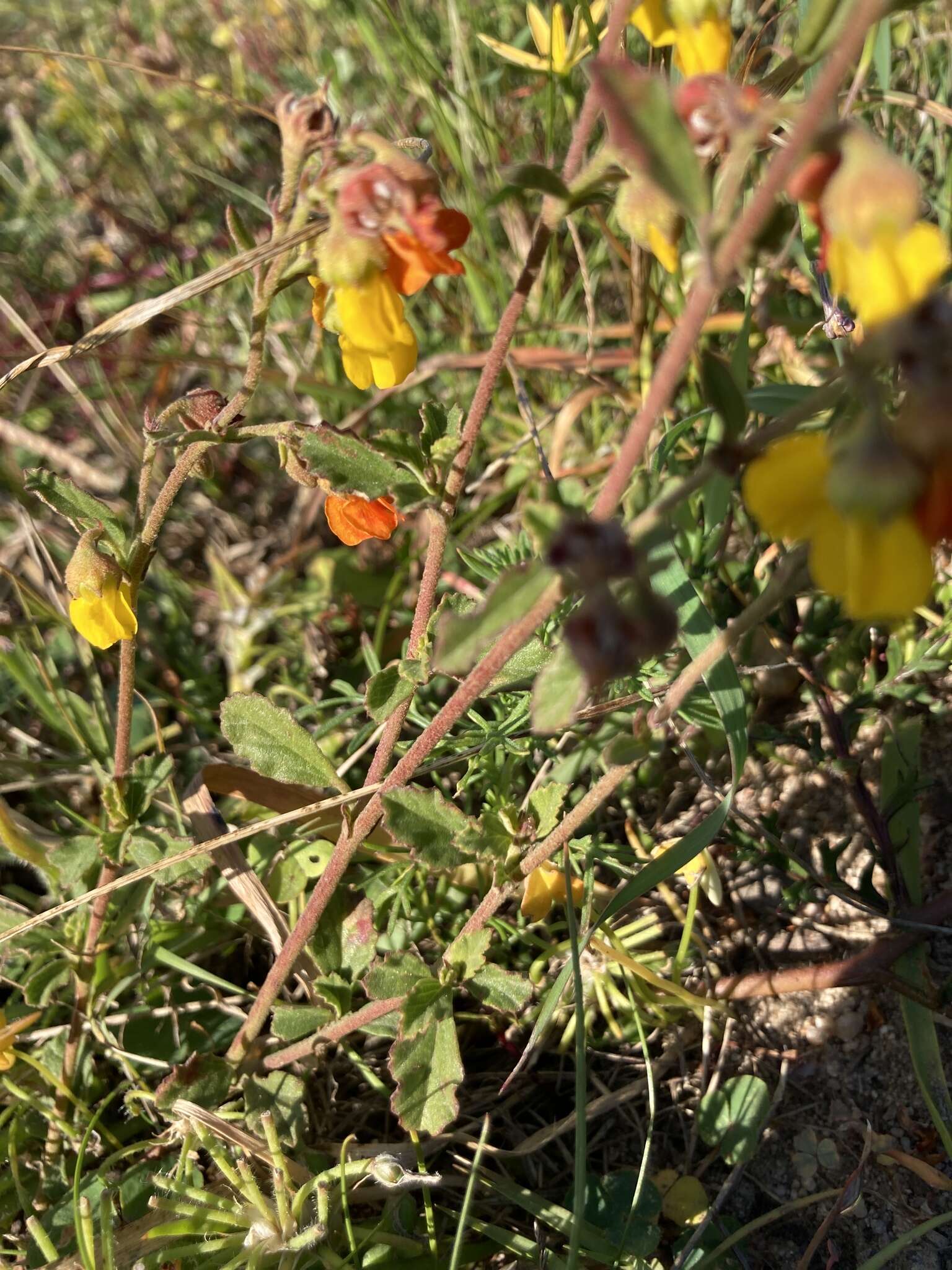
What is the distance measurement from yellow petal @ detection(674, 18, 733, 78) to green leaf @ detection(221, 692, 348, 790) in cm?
106

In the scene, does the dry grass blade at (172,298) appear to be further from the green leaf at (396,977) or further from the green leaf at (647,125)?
the green leaf at (396,977)

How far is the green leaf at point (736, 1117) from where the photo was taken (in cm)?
165

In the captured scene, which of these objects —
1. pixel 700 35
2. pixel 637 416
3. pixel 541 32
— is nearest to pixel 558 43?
pixel 541 32

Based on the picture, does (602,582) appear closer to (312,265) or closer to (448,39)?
(312,265)

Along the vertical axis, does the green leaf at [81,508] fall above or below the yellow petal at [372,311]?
below

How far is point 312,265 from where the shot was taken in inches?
47.1

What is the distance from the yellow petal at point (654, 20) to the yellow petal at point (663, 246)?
33cm

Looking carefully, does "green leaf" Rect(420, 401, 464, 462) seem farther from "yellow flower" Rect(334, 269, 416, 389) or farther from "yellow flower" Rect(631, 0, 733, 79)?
"yellow flower" Rect(631, 0, 733, 79)

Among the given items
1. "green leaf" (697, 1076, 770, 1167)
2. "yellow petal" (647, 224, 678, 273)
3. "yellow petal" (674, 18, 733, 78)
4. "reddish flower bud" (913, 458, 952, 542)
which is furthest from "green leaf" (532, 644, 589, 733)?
"green leaf" (697, 1076, 770, 1167)

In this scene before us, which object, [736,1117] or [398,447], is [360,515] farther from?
[736,1117]

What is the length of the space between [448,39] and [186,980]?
108 inches

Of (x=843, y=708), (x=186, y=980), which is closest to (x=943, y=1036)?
(x=843, y=708)

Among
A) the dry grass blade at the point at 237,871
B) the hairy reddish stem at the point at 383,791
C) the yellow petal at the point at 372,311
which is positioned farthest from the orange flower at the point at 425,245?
the dry grass blade at the point at 237,871

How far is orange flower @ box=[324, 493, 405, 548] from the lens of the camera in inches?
56.1
